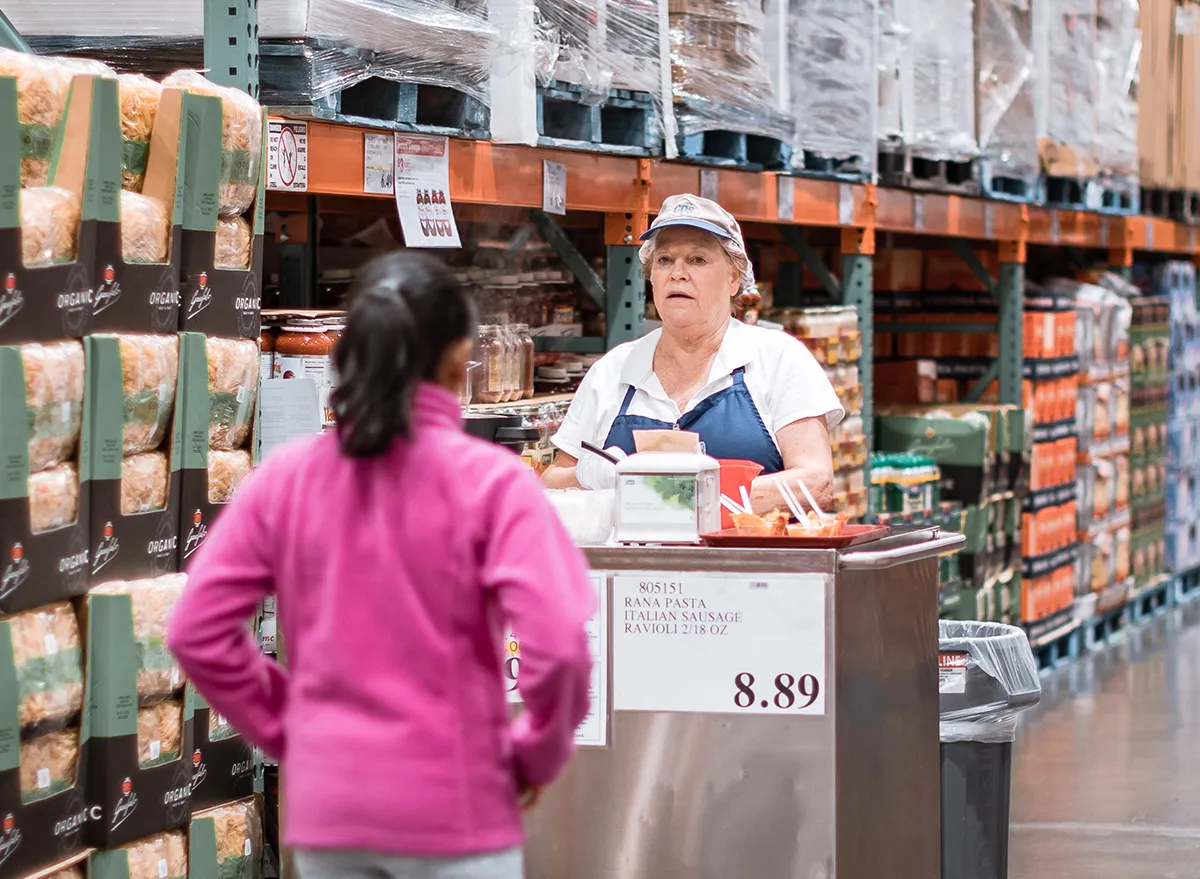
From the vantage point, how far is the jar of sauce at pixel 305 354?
4820 mm

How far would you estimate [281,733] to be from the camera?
2.48m

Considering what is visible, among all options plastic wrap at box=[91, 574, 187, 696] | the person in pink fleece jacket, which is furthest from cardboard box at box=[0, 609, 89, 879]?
the person in pink fleece jacket

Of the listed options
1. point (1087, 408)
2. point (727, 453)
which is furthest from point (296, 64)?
point (1087, 408)

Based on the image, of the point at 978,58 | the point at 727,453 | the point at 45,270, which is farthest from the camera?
the point at 978,58

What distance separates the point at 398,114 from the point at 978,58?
454 centimetres

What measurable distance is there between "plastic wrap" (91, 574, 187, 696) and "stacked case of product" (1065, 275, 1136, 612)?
292 inches

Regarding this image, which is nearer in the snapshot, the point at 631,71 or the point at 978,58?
the point at 631,71

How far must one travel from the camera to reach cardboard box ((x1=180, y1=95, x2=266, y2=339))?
406cm

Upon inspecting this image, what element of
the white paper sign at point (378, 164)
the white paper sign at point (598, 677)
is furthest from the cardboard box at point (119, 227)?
the white paper sign at point (598, 677)

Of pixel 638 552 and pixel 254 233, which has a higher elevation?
pixel 254 233

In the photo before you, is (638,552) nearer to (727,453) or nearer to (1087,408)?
(727,453)

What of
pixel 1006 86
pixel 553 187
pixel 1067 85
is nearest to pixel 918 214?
pixel 1006 86

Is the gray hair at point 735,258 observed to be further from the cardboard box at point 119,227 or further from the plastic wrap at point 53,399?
the plastic wrap at point 53,399

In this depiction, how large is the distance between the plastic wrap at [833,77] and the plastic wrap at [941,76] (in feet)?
1.74
